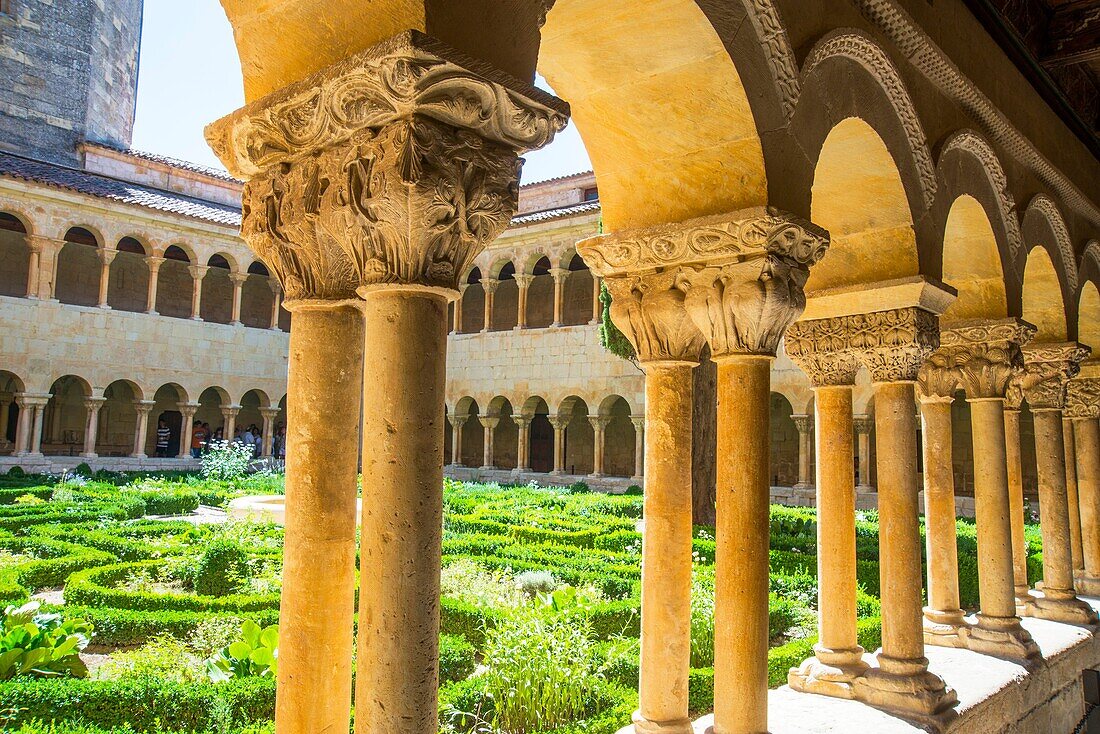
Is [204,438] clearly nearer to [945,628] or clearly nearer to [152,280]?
[152,280]

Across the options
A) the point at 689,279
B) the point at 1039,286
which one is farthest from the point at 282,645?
the point at 1039,286

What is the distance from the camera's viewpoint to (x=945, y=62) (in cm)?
489

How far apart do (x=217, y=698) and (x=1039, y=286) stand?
7.21 m

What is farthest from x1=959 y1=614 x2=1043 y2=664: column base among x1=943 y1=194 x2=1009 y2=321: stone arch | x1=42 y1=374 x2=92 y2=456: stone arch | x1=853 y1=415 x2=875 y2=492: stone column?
x1=42 y1=374 x2=92 y2=456: stone arch

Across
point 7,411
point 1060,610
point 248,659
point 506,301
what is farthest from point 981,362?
point 7,411

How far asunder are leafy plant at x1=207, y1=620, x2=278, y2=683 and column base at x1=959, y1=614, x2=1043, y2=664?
4513 mm

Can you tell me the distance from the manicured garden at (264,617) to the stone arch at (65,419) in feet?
36.6

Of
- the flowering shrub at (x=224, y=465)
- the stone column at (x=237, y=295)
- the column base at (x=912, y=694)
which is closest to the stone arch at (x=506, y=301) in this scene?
the stone column at (x=237, y=295)

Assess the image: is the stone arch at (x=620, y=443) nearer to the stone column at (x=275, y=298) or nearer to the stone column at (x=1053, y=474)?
Answer: the stone column at (x=275, y=298)

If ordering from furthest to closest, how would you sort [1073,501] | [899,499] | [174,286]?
1. [174,286]
2. [1073,501]
3. [899,499]

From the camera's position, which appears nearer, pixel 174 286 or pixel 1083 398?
pixel 1083 398

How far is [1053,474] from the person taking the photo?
721 centimetres

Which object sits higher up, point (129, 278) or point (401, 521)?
point (129, 278)

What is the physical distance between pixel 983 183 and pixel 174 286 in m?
22.5
